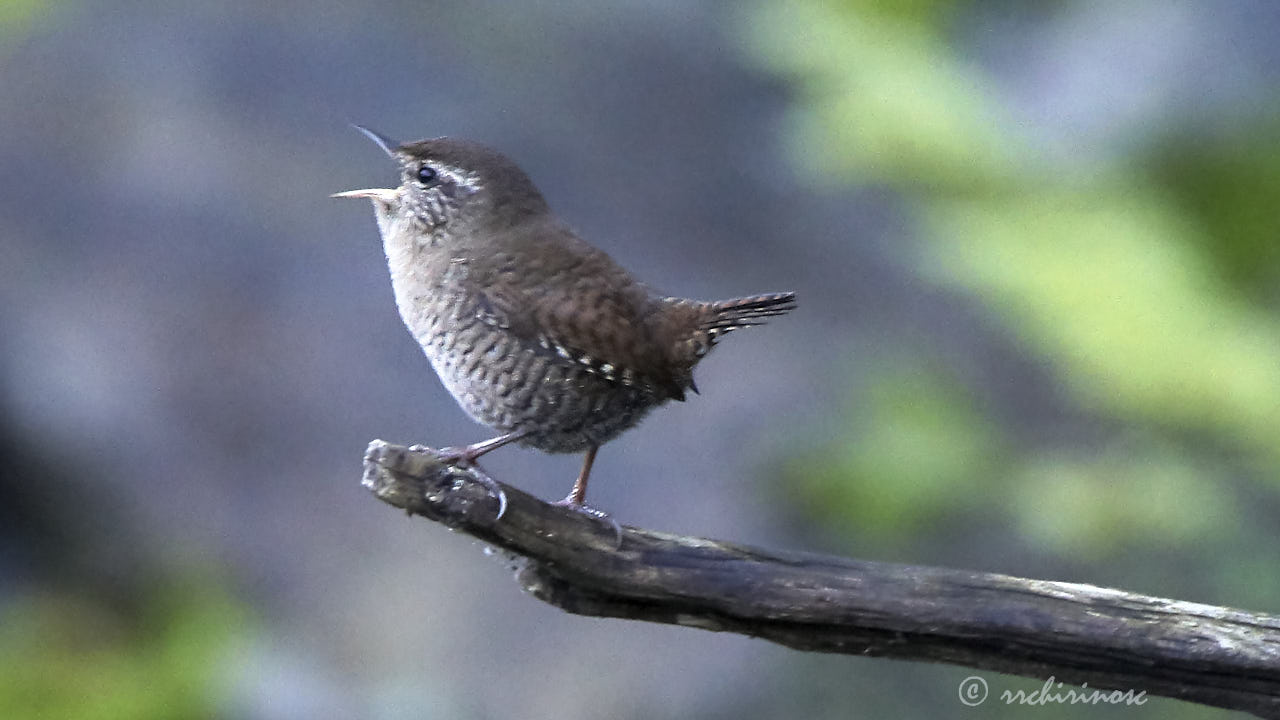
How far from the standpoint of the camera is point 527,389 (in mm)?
2975

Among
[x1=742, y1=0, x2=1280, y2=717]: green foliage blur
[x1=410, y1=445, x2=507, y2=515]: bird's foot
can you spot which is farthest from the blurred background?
[x1=410, y1=445, x2=507, y2=515]: bird's foot

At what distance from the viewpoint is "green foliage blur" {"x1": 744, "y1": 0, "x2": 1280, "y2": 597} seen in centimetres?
479

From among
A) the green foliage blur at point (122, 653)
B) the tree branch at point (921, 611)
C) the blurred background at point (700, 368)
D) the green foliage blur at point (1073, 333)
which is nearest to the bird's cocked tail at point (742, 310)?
the tree branch at point (921, 611)

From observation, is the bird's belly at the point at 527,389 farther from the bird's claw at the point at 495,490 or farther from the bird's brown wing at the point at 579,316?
the bird's claw at the point at 495,490

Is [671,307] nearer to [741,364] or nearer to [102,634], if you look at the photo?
[741,364]

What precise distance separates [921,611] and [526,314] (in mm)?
989

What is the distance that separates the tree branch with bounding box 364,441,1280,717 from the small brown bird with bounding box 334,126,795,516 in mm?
207

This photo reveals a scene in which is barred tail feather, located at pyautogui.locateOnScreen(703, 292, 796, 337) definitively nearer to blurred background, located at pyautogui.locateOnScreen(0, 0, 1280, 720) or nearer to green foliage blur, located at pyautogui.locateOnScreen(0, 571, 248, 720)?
blurred background, located at pyautogui.locateOnScreen(0, 0, 1280, 720)

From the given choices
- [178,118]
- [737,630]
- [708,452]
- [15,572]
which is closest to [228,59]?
[178,118]

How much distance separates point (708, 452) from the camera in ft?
16.7

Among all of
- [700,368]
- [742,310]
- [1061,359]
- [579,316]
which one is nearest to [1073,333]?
[1061,359]

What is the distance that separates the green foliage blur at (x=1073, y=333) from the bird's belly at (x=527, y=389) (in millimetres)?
2093

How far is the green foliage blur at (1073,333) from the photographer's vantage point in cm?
479

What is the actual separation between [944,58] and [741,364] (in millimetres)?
1522
